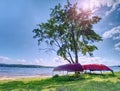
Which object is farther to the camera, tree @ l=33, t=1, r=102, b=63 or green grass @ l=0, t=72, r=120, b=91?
tree @ l=33, t=1, r=102, b=63

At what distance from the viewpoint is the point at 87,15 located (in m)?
51.8

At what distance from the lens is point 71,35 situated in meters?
51.8

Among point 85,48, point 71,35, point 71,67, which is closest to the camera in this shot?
point 71,67

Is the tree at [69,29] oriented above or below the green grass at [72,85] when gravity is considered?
above

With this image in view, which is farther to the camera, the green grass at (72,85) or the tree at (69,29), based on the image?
the tree at (69,29)

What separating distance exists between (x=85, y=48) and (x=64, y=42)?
5.13 m

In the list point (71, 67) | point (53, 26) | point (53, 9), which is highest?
point (53, 9)

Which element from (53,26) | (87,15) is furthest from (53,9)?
(87,15)

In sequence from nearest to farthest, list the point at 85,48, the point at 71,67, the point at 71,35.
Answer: the point at 71,67 < the point at 71,35 < the point at 85,48

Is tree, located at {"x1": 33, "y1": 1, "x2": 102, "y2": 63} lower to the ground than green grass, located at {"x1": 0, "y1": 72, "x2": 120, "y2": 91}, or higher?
higher

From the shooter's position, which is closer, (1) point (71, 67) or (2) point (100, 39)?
(1) point (71, 67)

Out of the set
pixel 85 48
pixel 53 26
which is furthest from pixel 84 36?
pixel 53 26

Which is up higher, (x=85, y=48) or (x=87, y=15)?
(x=87, y=15)

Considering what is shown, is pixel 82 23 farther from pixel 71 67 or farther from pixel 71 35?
pixel 71 67
